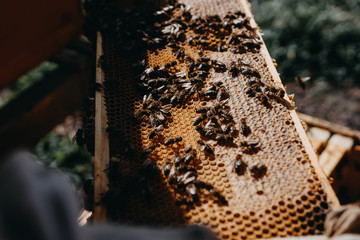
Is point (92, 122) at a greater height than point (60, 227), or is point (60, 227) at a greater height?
point (60, 227)

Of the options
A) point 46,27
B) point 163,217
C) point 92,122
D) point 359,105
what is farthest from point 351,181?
point 46,27

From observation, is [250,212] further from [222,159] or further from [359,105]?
[359,105]

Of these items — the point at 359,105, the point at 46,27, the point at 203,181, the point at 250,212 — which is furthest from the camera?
the point at 359,105

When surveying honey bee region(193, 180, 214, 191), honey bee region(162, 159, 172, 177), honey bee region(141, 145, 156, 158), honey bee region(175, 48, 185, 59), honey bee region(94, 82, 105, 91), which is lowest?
honey bee region(193, 180, 214, 191)

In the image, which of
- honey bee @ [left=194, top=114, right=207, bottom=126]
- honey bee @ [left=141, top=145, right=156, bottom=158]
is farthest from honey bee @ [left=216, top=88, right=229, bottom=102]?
honey bee @ [left=141, top=145, right=156, bottom=158]

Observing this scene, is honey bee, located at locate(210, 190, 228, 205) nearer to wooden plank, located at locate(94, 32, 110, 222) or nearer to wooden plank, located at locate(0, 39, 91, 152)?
wooden plank, located at locate(94, 32, 110, 222)

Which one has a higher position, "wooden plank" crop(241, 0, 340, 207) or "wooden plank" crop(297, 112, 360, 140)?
"wooden plank" crop(241, 0, 340, 207)
